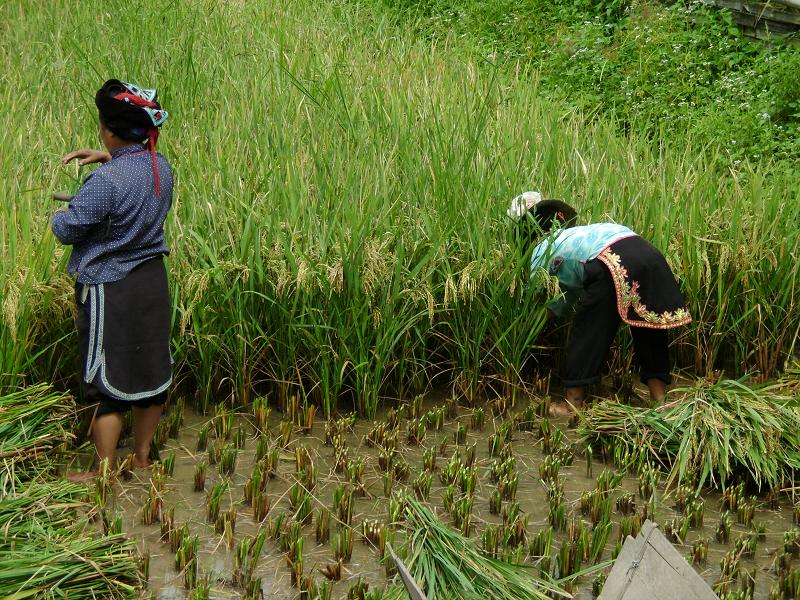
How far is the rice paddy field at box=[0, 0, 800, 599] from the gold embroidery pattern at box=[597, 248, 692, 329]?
34 cm

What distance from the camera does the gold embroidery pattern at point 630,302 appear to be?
13.2 ft

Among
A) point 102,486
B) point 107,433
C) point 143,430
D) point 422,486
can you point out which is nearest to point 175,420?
point 143,430

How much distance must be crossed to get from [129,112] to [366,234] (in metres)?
1.15

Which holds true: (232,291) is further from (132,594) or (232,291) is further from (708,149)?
(708,149)

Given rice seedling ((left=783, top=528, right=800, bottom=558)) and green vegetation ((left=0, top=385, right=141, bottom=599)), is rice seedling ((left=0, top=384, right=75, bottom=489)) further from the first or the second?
rice seedling ((left=783, top=528, right=800, bottom=558))

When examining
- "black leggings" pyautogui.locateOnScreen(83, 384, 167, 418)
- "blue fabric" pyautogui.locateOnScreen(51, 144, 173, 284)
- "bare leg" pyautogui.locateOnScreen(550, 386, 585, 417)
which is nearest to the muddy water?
"bare leg" pyautogui.locateOnScreen(550, 386, 585, 417)

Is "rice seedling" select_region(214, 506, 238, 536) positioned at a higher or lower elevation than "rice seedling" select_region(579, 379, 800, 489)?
lower

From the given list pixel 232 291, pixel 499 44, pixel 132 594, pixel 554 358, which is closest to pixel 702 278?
pixel 554 358

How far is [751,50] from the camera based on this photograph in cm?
700

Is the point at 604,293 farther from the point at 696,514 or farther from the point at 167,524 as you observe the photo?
the point at 167,524

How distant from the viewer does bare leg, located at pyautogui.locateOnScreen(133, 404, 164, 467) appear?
3.54 metres

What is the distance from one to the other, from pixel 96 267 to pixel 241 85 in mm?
2721

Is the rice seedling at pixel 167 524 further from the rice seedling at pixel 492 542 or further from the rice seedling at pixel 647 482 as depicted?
the rice seedling at pixel 647 482

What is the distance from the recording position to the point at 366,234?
13.4ft
